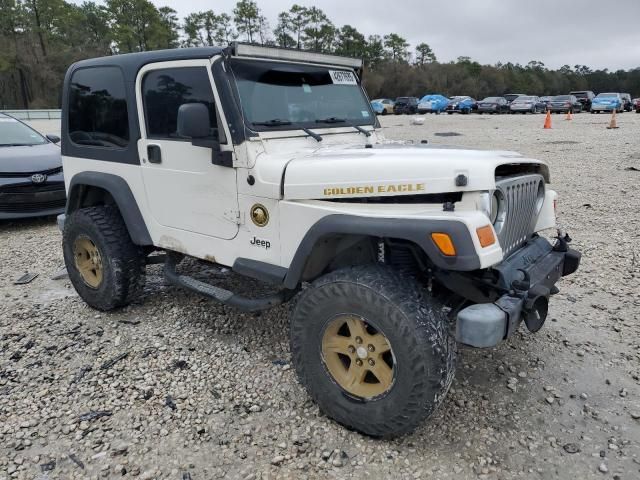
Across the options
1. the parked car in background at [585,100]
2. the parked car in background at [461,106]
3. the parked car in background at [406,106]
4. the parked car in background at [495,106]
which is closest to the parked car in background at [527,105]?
the parked car in background at [495,106]

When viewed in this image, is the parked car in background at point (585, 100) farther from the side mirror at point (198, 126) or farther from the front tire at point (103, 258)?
the side mirror at point (198, 126)

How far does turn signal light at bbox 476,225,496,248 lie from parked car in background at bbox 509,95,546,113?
35.1 meters

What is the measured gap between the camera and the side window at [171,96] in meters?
3.28

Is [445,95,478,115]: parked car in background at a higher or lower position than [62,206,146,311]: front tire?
higher

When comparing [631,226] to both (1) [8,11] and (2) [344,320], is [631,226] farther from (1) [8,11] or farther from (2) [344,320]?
(1) [8,11]

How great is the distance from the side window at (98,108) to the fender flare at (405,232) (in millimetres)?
1902

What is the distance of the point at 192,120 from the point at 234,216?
66 centimetres

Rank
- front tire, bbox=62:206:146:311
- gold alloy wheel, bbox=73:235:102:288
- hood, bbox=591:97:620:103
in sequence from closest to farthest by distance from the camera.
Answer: front tire, bbox=62:206:146:311 < gold alloy wheel, bbox=73:235:102:288 < hood, bbox=591:97:620:103

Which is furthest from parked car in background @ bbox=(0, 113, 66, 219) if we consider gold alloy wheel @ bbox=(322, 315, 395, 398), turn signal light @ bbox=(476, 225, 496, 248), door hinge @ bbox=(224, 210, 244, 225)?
turn signal light @ bbox=(476, 225, 496, 248)

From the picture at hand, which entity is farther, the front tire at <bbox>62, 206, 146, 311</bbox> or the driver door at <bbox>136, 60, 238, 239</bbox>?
the front tire at <bbox>62, 206, 146, 311</bbox>

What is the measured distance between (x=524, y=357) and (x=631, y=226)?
4036mm

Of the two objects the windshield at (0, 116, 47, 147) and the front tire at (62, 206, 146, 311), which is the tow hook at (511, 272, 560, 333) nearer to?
the front tire at (62, 206, 146, 311)

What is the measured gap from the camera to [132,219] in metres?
3.89

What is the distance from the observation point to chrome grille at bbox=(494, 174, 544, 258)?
277 centimetres
